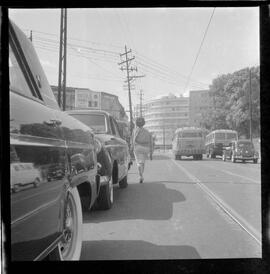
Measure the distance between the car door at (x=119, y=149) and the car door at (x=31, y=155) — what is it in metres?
0.92

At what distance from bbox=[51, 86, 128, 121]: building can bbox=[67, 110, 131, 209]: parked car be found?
9 centimetres

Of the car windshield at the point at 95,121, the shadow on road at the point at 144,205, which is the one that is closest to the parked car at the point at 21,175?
Answer: the shadow on road at the point at 144,205

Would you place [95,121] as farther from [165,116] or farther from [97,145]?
[165,116]

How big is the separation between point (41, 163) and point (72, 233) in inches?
27.5

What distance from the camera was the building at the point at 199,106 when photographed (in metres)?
3.19

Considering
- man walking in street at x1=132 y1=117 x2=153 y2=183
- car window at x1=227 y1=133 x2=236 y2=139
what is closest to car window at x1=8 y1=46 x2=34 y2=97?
man walking in street at x1=132 y1=117 x2=153 y2=183

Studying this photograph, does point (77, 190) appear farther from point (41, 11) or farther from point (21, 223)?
point (41, 11)

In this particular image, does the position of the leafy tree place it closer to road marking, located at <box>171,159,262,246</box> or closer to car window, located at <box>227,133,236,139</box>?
car window, located at <box>227,133,236,139</box>

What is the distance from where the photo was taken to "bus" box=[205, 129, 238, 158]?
3.34 m

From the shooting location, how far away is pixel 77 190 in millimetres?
3016

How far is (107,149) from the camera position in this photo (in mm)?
3926

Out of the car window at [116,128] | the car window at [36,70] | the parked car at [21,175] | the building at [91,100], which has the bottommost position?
the parked car at [21,175]

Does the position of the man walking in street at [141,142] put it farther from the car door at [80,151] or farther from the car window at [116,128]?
the car door at [80,151]

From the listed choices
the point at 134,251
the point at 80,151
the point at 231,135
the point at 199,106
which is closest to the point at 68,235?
the point at 134,251
